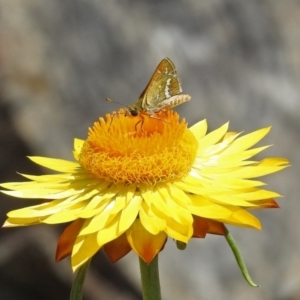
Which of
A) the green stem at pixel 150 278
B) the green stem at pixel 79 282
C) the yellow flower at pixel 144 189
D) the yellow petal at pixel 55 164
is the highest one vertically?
the yellow petal at pixel 55 164

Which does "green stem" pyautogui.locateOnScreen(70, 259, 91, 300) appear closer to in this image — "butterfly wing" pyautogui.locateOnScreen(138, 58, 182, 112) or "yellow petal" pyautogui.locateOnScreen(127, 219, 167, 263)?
"yellow petal" pyautogui.locateOnScreen(127, 219, 167, 263)

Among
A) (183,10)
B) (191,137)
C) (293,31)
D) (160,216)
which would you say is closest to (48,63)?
(183,10)

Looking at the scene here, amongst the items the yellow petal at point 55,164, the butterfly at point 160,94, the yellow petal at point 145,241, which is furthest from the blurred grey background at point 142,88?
the yellow petal at point 145,241

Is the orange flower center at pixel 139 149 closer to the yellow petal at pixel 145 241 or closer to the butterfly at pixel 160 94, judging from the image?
the butterfly at pixel 160 94

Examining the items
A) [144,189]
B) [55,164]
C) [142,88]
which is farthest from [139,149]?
[142,88]

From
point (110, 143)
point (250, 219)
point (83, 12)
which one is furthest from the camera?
point (83, 12)

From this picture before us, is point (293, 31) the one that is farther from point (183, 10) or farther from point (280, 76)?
point (183, 10)
